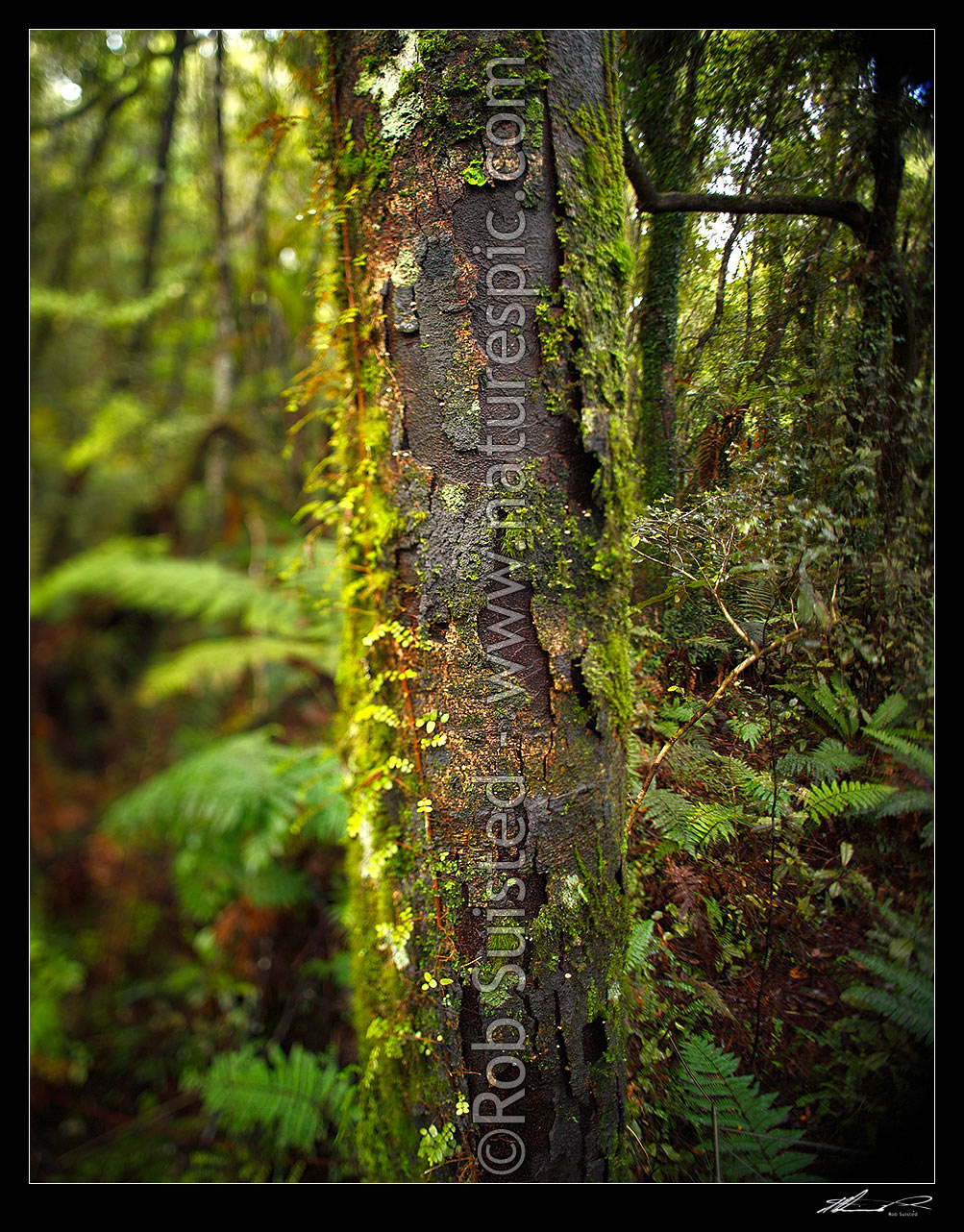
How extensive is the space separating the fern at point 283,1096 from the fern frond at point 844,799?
4.71ft

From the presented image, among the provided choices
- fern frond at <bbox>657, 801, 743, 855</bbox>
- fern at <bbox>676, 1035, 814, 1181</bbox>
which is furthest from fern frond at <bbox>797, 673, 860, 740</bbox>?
fern at <bbox>676, 1035, 814, 1181</bbox>

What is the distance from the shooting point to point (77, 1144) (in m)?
2.52

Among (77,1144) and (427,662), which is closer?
(427,662)

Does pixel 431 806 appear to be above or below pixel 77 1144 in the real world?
above

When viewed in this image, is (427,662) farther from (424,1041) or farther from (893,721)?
(893,721)

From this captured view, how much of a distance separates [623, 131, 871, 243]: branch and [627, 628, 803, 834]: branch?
0.77 m

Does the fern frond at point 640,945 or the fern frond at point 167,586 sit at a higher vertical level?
the fern frond at point 167,586

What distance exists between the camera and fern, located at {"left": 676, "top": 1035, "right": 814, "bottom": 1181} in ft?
3.51

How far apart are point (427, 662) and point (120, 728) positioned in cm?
438

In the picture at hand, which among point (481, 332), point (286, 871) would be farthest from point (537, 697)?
point (286, 871)

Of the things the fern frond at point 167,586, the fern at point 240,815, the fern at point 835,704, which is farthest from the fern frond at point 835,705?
the fern frond at point 167,586

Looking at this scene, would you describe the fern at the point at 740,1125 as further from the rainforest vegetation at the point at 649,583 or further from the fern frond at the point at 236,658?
the fern frond at the point at 236,658

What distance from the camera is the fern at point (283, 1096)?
165 centimetres

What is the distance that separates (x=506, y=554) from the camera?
38.2 inches
